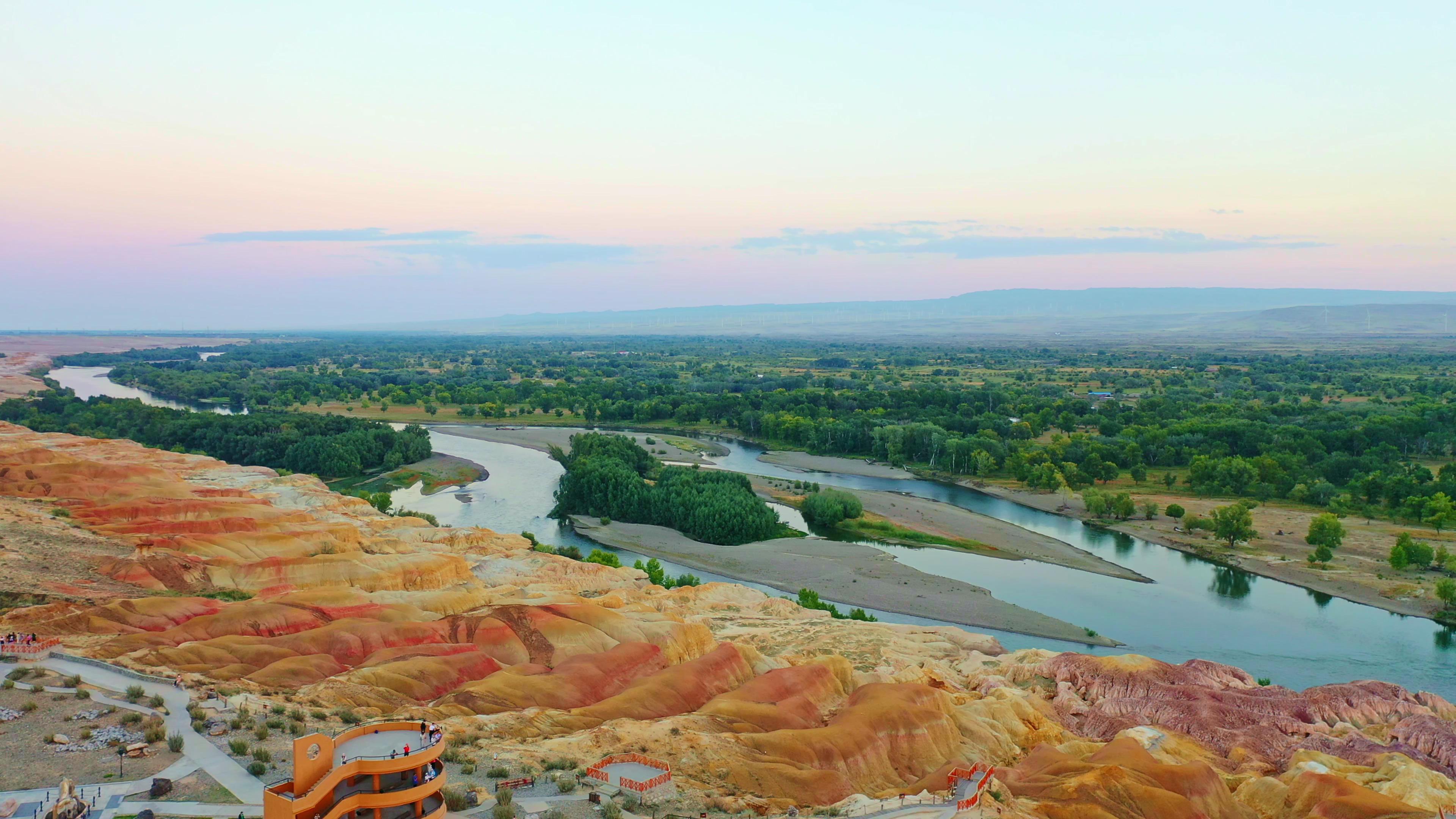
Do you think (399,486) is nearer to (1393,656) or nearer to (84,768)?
(84,768)

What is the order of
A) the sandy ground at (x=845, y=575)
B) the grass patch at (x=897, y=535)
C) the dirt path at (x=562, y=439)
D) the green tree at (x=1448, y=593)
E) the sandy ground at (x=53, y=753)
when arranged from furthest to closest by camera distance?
1. the dirt path at (x=562, y=439)
2. the grass patch at (x=897, y=535)
3. the sandy ground at (x=845, y=575)
4. the green tree at (x=1448, y=593)
5. the sandy ground at (x=53, y=753)

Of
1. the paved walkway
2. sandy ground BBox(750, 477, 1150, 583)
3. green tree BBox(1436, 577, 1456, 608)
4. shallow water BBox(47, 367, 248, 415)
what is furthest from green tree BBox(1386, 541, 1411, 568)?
shallow water BBox(47, 367, 248, 415)

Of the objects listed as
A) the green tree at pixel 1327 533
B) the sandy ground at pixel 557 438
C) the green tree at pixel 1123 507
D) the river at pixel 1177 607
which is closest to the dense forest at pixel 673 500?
the river at pixel 1177 607

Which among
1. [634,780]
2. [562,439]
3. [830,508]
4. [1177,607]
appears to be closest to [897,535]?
[830,508]

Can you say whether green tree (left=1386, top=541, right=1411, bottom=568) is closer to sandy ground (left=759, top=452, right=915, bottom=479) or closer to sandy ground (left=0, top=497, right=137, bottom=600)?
sandy ground (left=759, top=452, right=915, bottom=479)

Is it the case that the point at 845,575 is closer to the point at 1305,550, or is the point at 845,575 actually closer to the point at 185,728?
the point at 1305,550

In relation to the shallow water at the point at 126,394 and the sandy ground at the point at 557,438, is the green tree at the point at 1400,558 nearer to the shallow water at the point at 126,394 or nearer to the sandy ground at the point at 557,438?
the sandy ground at the point at 557,438

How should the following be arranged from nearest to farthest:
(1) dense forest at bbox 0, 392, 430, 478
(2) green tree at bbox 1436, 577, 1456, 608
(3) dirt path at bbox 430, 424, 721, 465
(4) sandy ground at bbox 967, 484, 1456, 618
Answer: (2) green tree at bbox 1436, 577, 1456, 608 → (4) sandy ground at bbox 967, 484, 1456, 618 → (1) dense forest at bbox 0, 392, 430, 478 → (3) dirt path at bbox 430, 424, 721, 465
